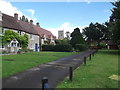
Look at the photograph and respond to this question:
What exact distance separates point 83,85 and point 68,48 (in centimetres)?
3651

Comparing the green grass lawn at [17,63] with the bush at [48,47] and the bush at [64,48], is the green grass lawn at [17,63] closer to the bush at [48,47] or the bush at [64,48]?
the bush at [64,48]

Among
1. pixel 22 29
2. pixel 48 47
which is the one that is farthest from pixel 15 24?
pixel 48 47

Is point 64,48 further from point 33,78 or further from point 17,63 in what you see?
point 33,78

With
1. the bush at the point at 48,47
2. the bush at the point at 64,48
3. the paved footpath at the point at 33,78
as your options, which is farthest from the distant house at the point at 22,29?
the paved footpath at the point at 33,78

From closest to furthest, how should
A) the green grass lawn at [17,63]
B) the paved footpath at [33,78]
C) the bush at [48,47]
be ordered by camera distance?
the paved footpath at [33,78] < the green grass lawn at [17,63] < the bush at [48,47]

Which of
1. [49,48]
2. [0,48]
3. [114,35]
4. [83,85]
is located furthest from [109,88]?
[49,48]

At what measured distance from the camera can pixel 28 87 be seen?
6.80m

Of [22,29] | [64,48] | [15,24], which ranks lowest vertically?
[64,48]

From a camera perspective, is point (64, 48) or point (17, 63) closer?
point (17, 63)

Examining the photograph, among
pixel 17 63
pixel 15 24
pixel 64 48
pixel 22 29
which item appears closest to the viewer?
pixel 17 63

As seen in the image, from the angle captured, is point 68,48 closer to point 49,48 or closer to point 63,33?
point 49,48

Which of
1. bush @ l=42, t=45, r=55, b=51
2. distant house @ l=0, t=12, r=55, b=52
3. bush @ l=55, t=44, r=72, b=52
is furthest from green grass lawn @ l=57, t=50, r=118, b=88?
bush @ l=42, t=45, r=55, b=51

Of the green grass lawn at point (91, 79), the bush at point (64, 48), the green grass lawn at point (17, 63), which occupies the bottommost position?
the green grass lawn at point (91, 79)

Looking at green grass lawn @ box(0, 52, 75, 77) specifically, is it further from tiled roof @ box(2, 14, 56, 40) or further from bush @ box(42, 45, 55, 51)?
bush @ box(42, 45, 55, 51)
